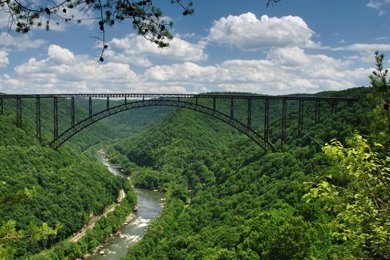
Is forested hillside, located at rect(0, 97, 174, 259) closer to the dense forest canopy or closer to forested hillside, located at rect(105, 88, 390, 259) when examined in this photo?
the dense forest canopy

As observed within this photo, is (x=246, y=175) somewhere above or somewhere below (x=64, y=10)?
below

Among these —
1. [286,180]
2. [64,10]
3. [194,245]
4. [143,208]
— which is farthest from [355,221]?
[143,208]

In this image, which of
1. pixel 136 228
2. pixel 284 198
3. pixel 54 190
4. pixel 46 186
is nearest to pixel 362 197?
pixel 284 198

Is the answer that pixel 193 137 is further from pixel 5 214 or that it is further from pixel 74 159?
pixel 5 214

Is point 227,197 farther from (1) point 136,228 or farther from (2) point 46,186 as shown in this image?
(2) point 46,186

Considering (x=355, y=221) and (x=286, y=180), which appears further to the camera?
(x=286, y=180)

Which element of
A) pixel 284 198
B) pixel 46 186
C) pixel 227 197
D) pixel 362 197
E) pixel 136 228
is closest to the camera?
pixel 362 197
